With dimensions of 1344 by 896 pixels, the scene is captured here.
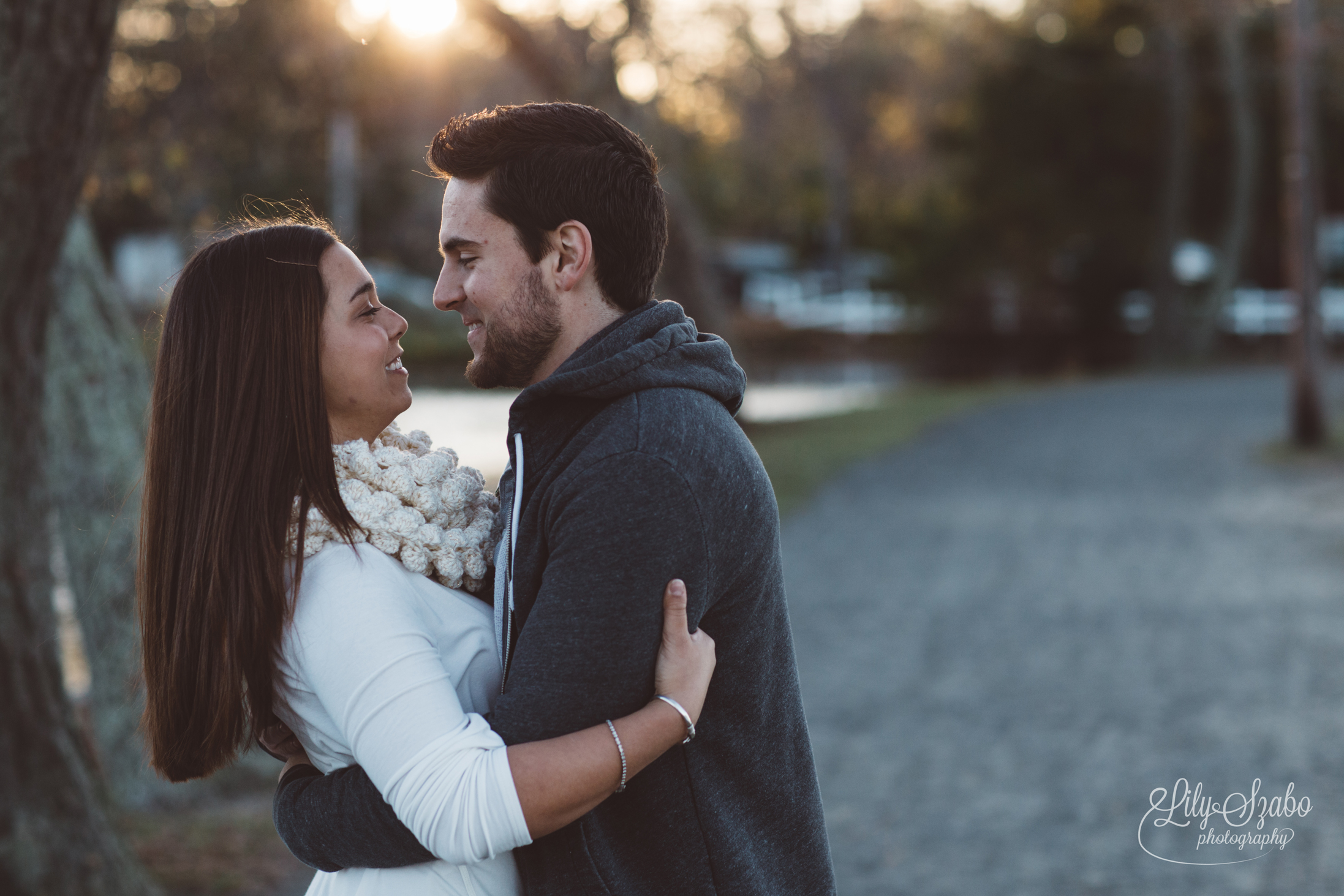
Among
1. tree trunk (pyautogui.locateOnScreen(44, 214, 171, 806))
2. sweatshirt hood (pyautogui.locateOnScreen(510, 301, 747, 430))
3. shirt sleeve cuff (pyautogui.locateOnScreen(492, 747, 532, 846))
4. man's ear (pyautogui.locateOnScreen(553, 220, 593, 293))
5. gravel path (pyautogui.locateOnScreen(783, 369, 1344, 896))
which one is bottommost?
gravel path (pyautogui.locateOnScreen(783, 369, 1344, 896))

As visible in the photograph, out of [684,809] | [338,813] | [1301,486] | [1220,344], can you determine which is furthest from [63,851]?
[1220,344]

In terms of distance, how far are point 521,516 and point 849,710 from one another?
17.9 ft

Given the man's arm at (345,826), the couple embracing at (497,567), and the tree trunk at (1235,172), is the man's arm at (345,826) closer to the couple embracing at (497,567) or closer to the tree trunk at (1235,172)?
the couple embracing at (497,567)

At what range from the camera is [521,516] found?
1743 millimetres

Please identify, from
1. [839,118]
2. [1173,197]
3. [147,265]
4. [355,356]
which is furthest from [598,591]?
[839,118]

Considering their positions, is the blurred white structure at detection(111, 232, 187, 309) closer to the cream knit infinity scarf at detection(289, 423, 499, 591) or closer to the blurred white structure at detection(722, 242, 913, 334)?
the cream knit infinity scarf at detection(289, 423, 499, 591)

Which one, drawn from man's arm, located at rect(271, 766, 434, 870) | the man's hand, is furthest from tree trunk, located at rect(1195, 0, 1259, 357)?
man's arm, located at rect(271, 766, 434, 870)

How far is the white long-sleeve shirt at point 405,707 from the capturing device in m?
1.62

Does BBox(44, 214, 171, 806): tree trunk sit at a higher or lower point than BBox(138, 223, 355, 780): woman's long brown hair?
lower

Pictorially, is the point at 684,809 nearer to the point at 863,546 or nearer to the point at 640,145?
the point at 640,145

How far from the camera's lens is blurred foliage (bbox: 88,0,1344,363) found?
34.3ft

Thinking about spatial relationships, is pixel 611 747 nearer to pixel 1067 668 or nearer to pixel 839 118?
pixel 1067 668

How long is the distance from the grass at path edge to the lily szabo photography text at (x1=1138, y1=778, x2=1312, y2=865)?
7.10 m

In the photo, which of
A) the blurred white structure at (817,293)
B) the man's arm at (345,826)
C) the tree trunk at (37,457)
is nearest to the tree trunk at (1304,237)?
the tree trunk at (37,457)
